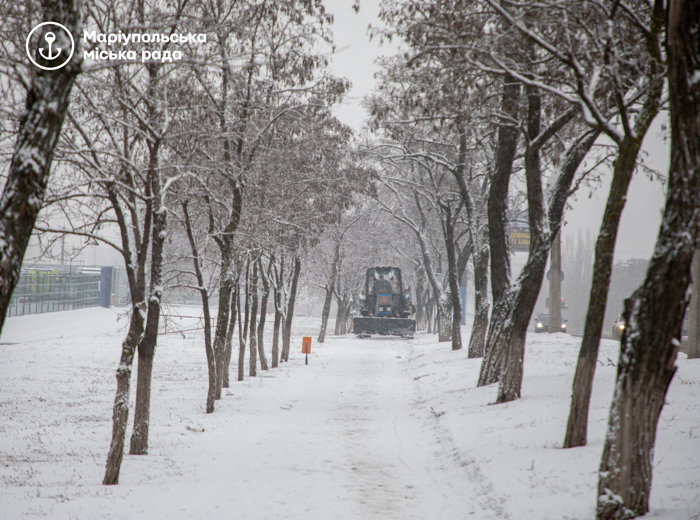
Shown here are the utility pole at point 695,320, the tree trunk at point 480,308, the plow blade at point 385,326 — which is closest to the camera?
the utility pole at point 695,320

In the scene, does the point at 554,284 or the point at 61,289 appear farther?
the point at 61,289

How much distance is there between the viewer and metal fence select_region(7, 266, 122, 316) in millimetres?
42438

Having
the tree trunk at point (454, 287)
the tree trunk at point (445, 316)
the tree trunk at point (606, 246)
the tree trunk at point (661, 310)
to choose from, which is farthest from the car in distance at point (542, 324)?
the tree trunk at point (661, 310)

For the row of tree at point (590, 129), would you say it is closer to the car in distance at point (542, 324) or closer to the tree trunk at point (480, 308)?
the tree trunk at point (480, 308)

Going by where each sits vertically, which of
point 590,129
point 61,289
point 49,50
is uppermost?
point 590,129

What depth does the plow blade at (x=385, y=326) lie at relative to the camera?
3719cm

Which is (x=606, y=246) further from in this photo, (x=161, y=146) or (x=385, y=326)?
(x=385, y=326)

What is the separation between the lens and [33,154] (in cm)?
405

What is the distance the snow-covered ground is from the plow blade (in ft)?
65.4

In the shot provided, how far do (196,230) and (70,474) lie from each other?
9735 mm

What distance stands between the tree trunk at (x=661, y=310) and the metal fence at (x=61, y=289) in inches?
1380

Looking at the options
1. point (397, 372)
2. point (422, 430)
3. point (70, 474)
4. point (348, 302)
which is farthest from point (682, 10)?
point (348, 302)

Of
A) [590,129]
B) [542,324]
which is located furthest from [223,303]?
[542,324]

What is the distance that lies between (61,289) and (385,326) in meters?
27.4
